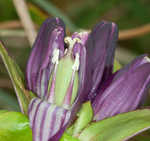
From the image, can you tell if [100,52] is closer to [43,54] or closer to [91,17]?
[43,54]

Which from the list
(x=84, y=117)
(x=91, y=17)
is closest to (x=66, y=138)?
(x=84, y=117)

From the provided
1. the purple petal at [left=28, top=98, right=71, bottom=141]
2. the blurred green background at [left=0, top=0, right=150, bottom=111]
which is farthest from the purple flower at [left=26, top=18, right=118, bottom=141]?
the blurred green background at [left=0, top=0, right=150, bottom=111]

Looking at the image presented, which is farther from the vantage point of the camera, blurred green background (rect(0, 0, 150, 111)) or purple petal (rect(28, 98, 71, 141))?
blurred green background (rect(0, 0, 150, 111))

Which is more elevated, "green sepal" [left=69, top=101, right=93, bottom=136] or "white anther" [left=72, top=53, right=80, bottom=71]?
"white anther" [left=72, top=53, right=80, bottom=71]

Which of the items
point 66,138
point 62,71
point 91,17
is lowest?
point 91,17

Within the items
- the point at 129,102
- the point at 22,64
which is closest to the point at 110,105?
the point at 129,102

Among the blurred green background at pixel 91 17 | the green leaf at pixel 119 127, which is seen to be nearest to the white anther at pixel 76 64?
the green leaf at pixel 119 127

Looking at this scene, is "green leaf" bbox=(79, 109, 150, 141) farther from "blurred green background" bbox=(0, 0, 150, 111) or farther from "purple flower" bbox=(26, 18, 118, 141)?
"blurred green background" bbox=(0, 0, 150, 111)
